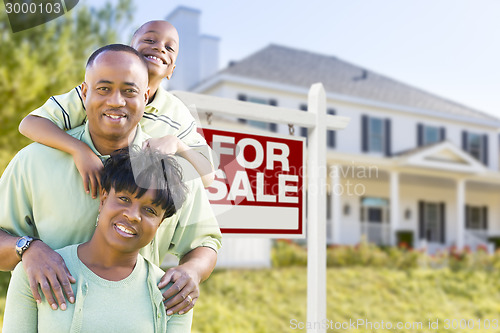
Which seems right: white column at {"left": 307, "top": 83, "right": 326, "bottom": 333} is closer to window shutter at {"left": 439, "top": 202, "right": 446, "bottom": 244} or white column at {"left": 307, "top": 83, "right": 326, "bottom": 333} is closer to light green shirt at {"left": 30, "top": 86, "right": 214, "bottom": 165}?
light green shirt at {"left": 30, "top": 86, "right": 214, "bottom": 165}

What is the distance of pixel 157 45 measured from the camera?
1.72 m

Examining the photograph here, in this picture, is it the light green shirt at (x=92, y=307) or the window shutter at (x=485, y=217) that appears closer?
the light green shirt at (x=92, y=307)

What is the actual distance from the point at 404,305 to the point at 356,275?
1.61m

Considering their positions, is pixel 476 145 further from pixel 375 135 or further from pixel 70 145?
pixel 70 145

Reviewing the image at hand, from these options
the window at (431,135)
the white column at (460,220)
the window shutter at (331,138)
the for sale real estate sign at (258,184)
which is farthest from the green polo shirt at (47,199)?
the window at (431,135)

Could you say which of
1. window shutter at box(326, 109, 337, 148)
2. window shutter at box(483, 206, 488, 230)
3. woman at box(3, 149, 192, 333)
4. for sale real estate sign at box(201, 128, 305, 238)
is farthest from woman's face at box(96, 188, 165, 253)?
window shutter at box(483, 206, 488, 230)

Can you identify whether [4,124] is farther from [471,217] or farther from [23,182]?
[471,217]

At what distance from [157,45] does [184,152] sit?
35 cm

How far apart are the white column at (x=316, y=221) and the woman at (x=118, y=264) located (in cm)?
193

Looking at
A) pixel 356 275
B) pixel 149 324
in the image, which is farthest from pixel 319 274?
pixel 356 275

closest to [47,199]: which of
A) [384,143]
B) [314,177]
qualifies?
[314,177]

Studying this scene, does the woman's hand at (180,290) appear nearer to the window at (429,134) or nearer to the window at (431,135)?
the window at (429,134)

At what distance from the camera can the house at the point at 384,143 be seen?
51.2ft

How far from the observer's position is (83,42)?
29.6 ft
